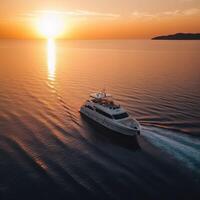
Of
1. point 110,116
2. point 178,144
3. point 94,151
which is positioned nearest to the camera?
point 94,151

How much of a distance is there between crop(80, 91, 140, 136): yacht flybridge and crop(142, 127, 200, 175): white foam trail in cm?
313

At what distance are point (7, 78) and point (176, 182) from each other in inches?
3387

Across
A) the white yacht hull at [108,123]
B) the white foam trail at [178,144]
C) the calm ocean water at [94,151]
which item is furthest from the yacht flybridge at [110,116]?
the white foam trail at [178,144]

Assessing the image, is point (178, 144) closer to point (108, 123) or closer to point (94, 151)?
point (108, 123)

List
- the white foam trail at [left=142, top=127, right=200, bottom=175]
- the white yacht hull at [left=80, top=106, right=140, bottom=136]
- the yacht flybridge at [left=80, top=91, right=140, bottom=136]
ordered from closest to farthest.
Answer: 1. the white foam trail at [left=142, top=127, right=200, bottom=175]
2. the white yacht hull at [left=80, top=106, right=140, bottom=136]
3. the yacht flybridge at [left=80, top=91, right=140, bottom=136]

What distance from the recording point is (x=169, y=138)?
45219 millimetres

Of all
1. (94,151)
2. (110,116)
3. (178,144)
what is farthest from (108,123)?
(178,144)

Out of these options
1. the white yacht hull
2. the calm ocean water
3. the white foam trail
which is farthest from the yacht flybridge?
the white foam trail

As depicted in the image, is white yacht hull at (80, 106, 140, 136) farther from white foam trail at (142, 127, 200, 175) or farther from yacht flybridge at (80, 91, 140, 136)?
white foam trail at (142, 127, 200, 175)

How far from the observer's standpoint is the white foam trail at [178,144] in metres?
38.1

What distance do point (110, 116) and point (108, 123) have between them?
1407mm

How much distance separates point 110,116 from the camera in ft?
→ 164

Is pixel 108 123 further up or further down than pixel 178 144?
further down

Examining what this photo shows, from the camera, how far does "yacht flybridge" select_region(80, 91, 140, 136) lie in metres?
46.7
